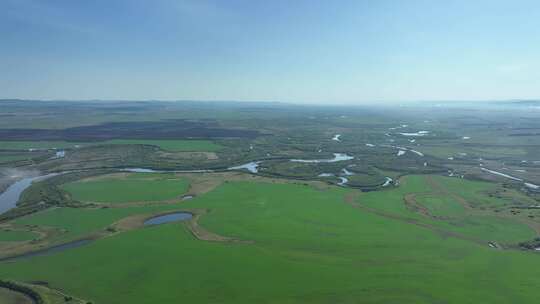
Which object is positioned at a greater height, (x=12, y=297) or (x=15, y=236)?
(x=15, y=236)

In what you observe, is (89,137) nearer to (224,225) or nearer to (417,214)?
(224,225)

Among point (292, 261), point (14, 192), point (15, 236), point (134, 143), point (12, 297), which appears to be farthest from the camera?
point (134, 143)

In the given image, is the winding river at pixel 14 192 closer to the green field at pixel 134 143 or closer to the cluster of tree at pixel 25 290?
the cluster of tree at pixel 25 290

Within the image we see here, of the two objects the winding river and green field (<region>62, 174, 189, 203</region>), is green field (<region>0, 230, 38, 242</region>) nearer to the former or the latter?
the winding river

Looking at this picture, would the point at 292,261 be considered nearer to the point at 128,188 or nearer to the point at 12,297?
the point at 12,297

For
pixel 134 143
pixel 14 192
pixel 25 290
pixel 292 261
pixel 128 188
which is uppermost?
pixel 134 143

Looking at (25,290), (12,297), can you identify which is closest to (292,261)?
(25,290)

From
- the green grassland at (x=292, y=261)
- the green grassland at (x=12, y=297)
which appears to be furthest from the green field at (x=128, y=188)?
the green grassland at (x=12, y=297)
